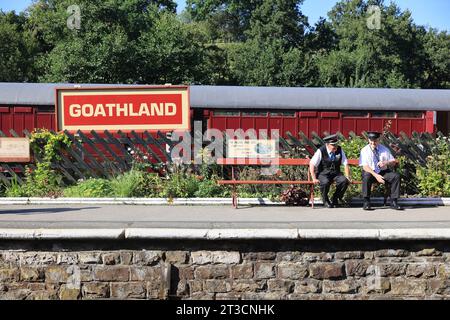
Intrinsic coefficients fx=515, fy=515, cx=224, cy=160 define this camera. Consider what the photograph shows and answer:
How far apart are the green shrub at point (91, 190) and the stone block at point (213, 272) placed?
14.8 ft

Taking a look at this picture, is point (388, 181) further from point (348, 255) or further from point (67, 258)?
point (67, 258)

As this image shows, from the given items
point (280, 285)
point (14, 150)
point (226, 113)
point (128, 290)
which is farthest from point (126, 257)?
point (226, 113)

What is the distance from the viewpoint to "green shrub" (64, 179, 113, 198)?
1004 cm

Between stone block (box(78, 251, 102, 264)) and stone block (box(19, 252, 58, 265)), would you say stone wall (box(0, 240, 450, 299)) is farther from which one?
stone block (box(19, 252, 58, 265))

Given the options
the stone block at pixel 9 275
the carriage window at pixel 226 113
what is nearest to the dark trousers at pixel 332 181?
the stone block at pixel 9 275

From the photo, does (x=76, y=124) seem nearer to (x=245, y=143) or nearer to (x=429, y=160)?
(x=245, y=143)

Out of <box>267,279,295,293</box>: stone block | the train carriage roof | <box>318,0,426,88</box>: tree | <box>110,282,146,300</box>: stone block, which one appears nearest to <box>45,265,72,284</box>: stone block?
<box>110,282,146,300</box>: stone block

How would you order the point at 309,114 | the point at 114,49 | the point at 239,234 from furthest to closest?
1. the point at 114,49
2. the point at 309,114
3. the point at 239,234

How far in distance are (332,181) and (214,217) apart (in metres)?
2.52

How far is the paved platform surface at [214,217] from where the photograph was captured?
6559 mm

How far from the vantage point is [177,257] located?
19.8 feet

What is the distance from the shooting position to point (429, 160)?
10.1 m
